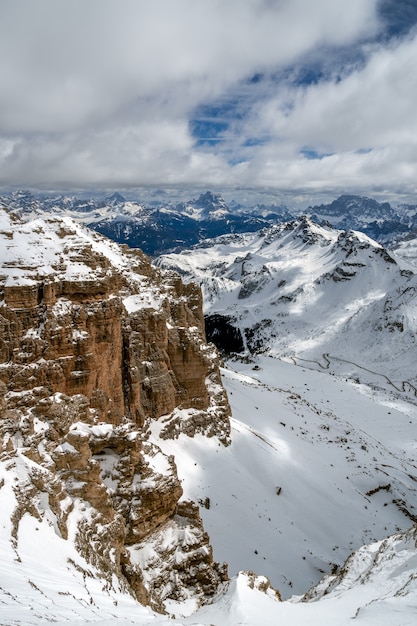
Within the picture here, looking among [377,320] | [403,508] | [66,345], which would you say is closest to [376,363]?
[377,320]

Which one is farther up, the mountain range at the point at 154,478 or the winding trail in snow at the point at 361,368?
the mountain range at the point at 154,478

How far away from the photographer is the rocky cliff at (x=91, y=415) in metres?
22.4

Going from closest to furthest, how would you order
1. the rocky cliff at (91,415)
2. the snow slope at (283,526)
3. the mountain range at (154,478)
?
the snow slope at (283,526)
the mountain range at (154,478)
the rocky cliff at (91,415)

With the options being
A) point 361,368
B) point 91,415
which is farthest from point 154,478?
point 361,368

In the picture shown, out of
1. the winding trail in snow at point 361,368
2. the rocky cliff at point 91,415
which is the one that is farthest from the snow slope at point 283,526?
the winding trail in snow at point 361,368

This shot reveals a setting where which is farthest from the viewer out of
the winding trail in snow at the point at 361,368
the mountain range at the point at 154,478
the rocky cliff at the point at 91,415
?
the winding trail in snow at the point at 361,368

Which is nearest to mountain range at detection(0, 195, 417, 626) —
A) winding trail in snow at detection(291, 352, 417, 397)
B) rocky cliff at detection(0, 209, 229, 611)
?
rocky cliff at detection(0, 209, 229, 611)

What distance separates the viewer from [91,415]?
105ft

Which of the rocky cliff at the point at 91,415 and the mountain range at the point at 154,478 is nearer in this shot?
the mountain range at the point at 154,478

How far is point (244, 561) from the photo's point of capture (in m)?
33.4

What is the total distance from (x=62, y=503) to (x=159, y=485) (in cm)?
723

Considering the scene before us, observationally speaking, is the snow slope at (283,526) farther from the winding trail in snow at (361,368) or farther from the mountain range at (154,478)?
the winding trail in snow at (361,368)

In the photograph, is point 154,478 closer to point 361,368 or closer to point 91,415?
point 91,415

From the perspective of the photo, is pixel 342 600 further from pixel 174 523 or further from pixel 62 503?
pixel 62 503
